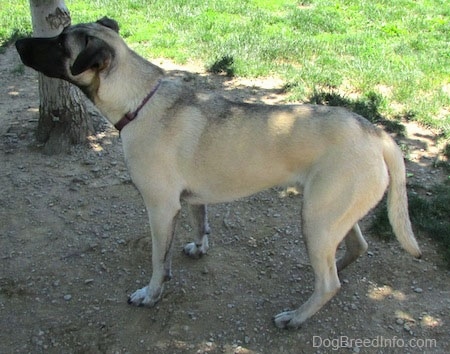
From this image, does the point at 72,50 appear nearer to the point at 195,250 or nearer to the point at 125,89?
the point at 125,89

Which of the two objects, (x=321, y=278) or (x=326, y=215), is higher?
(x=326, y=215)

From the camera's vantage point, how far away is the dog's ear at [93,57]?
3.21m

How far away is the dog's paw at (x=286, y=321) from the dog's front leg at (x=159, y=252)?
33.4 inches

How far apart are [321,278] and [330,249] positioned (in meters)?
0.24

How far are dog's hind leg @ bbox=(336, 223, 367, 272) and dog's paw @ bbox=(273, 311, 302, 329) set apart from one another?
70 cm

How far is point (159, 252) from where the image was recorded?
3697 millimetres

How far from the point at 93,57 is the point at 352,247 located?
7.74ft

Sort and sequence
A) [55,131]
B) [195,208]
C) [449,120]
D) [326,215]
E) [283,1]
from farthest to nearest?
[283,1] < [449,120] < [55,131] < [195,208] < [326,215]

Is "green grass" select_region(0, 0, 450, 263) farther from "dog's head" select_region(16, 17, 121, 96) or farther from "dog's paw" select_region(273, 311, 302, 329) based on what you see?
"dog's head" select_region(16, 17, 121, 96)

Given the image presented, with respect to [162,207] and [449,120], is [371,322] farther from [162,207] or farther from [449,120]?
[449,120]

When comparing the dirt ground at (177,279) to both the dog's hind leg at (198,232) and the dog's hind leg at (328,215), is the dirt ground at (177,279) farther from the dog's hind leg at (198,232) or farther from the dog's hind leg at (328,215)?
the dog's hind leg at (328,215)

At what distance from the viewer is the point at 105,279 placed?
404 centimetres

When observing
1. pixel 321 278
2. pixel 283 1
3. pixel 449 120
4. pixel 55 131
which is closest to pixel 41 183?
pixel 55 131

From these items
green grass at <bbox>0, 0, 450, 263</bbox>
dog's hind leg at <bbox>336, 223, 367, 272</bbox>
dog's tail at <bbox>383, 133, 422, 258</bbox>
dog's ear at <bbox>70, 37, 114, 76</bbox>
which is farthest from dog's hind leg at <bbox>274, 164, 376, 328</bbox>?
green grass at <bbox>0, 0, 450, 263</bbox>
